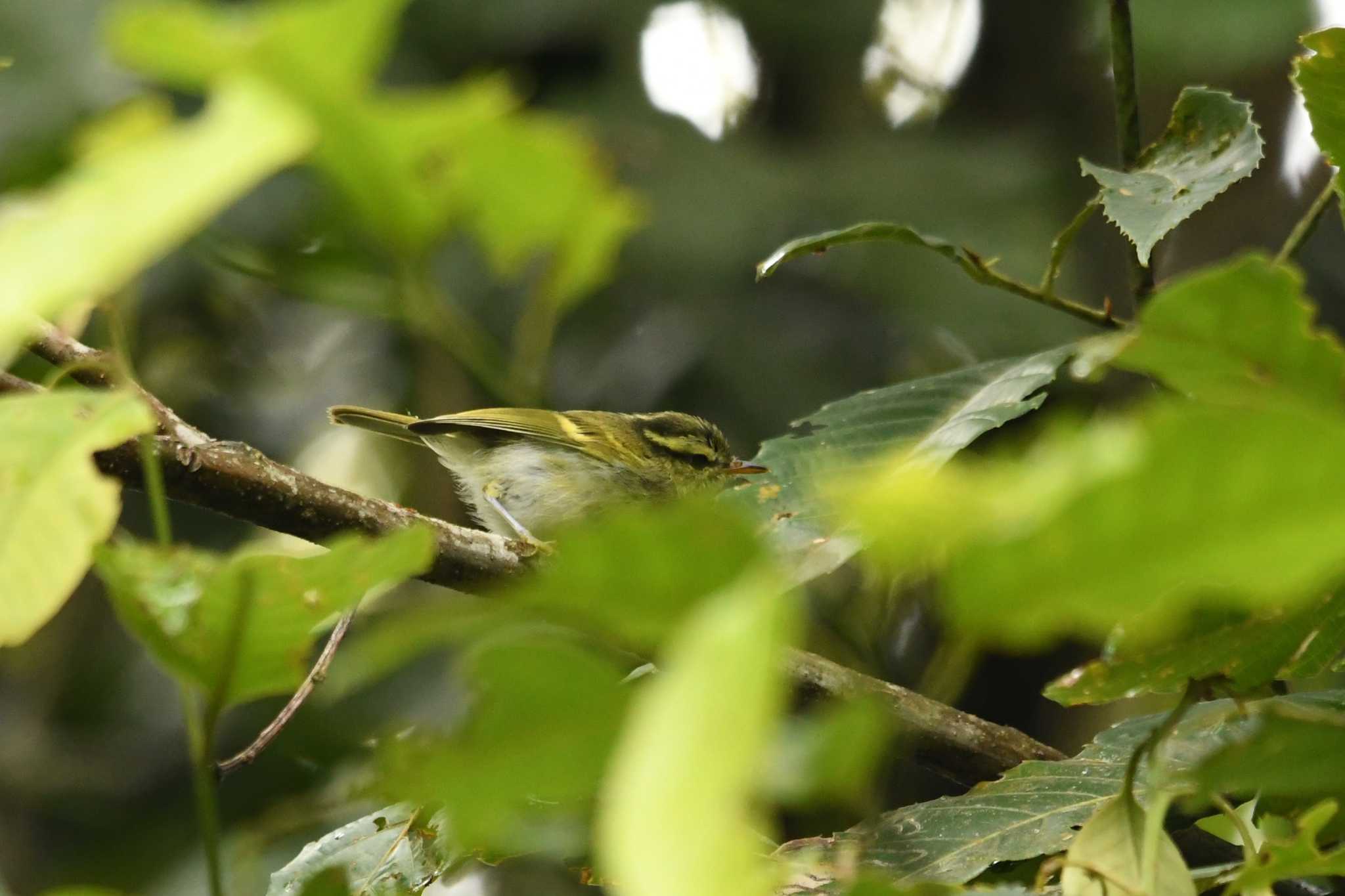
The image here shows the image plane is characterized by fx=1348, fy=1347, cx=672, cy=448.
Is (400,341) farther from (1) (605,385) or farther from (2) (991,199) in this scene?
(2) (991,199)

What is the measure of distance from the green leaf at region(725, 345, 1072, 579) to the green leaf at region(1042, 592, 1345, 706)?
325 millimetres

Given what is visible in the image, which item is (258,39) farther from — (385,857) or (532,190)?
(385,857)

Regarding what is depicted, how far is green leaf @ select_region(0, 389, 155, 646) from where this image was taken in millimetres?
918

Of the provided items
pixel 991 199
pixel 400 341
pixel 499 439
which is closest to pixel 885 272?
pixel 991 199

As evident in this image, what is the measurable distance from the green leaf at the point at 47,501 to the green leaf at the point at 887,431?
0.79 m

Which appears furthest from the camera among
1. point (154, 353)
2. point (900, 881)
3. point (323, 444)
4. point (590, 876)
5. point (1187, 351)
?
point (323, 444)

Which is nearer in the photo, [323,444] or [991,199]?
[991,199]

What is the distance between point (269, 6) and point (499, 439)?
173 inches

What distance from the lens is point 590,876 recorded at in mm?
1954

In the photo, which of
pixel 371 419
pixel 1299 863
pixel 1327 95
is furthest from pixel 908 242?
pixel 371 419

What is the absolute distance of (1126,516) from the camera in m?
0.56

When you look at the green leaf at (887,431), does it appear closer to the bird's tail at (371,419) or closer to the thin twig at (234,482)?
the thin twig at (234,482)

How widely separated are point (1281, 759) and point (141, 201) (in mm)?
940

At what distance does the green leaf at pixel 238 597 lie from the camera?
2.80 feet
